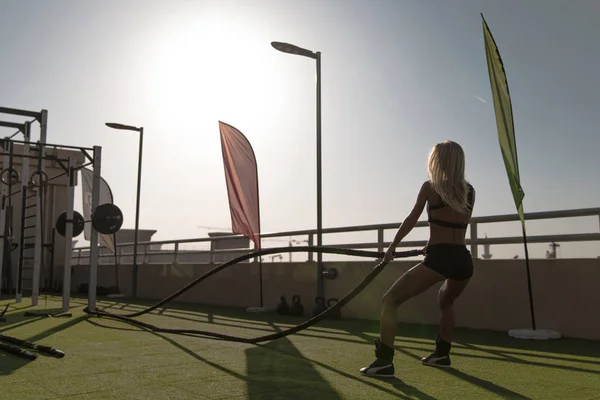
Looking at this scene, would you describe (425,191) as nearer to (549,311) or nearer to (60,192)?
(549,311)

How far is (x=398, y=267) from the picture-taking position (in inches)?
380

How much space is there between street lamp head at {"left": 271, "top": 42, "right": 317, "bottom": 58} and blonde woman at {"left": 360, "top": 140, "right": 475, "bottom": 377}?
715cm

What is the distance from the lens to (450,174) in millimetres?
4598

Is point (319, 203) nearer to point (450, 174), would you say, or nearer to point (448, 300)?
point (448, 300)

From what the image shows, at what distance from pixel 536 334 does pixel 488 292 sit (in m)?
1.14

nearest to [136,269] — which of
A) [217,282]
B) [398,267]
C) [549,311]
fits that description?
[217,282]

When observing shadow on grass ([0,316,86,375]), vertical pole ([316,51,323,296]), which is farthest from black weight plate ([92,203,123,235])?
vertical pole ([316,51,323,296])

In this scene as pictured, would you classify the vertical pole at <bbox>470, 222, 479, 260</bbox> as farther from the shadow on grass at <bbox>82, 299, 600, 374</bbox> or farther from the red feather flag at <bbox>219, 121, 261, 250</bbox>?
the red feather flag at <bbox>219, 121, 261, 250</bbox>

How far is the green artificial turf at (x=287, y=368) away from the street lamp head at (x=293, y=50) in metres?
5.76

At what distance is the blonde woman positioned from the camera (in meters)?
4.58

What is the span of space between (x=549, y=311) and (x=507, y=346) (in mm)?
1304

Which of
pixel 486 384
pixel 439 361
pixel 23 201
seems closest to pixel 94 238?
pixel 23 201

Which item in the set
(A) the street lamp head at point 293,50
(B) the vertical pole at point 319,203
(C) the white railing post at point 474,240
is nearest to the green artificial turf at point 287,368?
(C) the white railing post at point 474,240

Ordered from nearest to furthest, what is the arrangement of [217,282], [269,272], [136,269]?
[269,272] → [217,282] → [136,269]
